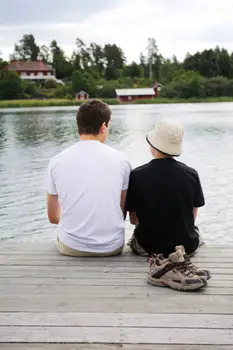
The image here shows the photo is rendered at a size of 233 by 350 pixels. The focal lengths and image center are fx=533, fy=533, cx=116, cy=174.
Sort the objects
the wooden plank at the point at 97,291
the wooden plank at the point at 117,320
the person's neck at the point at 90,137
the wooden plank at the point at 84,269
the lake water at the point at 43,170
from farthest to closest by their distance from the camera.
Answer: the lake water at the point at 43,170
the person's neck at the point at 90,137
the wooden plank at the point at 84,269
the wooden plank at the point at 97,291
the wooden plank at the point at 117,320

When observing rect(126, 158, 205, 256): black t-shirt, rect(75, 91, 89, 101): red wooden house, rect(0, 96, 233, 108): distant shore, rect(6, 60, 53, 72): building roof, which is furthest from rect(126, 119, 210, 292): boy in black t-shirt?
rect(6, 60, 53, 72): building roof

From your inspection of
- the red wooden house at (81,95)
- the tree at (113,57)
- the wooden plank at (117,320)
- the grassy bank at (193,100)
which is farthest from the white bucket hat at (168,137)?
the tree at (113,57)

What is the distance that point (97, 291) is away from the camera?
3021 mm

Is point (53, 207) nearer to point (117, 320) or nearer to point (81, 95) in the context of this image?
point (117, 320)

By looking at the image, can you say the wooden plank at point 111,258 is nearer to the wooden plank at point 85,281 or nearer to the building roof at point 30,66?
the wooden plank at point 85,281

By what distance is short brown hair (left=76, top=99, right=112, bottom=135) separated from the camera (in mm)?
3457

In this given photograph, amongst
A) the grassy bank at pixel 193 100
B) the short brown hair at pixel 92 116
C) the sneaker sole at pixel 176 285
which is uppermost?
the short brown hair at pixel 92 116

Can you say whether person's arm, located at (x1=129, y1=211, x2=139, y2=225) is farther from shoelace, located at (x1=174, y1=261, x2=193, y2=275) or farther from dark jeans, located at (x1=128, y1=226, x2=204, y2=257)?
shoelace, located at (x1=174, y1=261, x2=193, y2=275)

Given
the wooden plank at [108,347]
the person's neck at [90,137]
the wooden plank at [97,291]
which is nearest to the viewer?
the wooden plank at [108,347]

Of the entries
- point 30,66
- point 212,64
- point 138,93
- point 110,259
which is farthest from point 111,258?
point 30,66

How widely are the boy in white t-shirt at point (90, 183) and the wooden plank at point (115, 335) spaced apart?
1121 mm

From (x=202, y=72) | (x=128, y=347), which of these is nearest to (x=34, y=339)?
(x=128, y=347)

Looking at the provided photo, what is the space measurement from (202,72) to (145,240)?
10506 cm

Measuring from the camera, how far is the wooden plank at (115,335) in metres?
2.39
